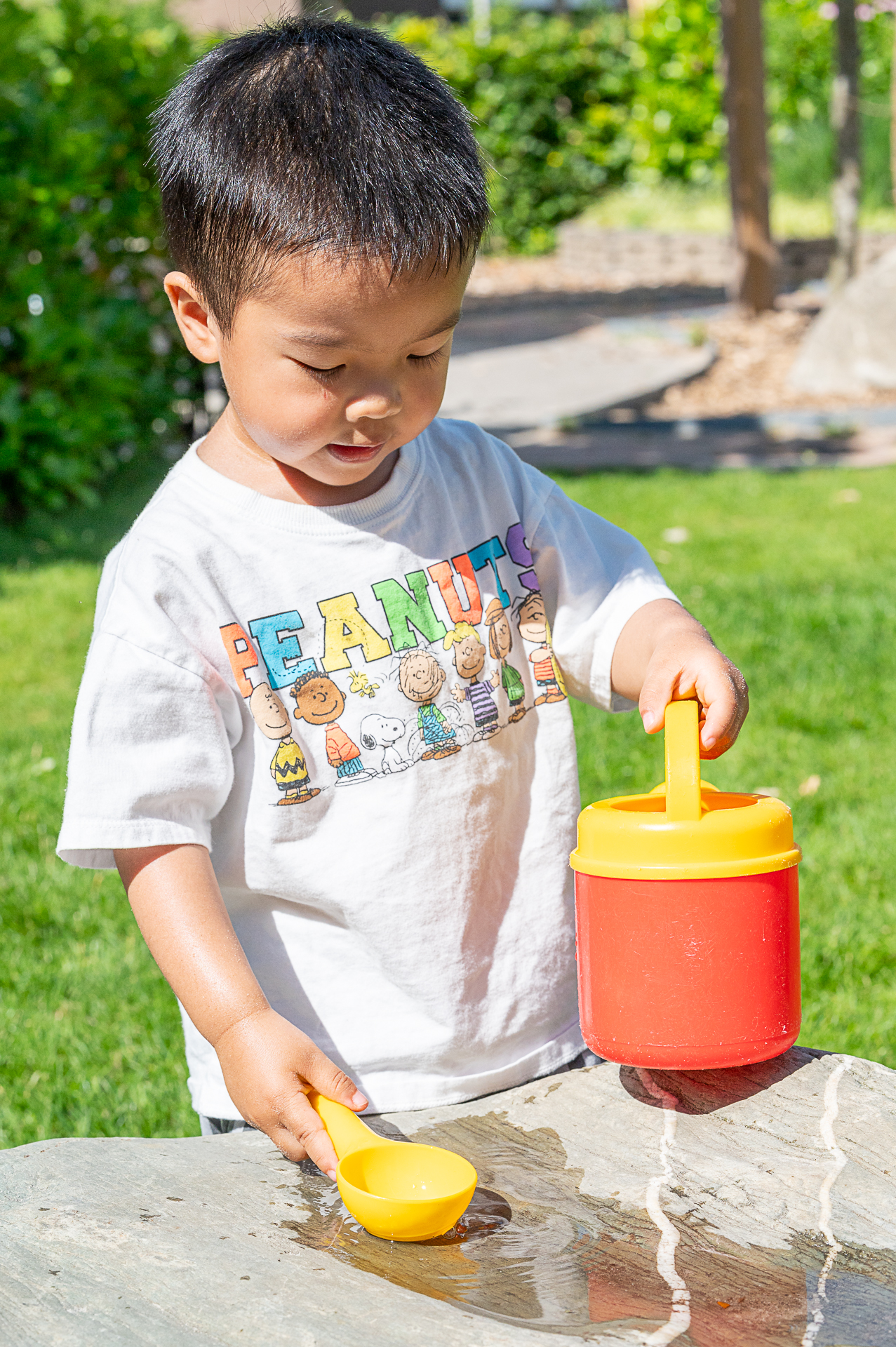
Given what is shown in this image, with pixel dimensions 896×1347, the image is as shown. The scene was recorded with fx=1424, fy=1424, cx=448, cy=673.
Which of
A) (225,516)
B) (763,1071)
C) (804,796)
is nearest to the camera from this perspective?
(763,1071)

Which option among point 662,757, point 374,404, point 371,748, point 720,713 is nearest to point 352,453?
point 374,404

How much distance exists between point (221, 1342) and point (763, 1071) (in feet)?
1.96

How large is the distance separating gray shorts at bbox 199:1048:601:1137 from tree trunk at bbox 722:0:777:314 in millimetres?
9256

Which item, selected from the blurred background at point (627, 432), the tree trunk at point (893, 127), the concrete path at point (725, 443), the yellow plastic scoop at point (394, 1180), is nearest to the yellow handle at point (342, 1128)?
the yellow plastic scoop at point (394, 1180)

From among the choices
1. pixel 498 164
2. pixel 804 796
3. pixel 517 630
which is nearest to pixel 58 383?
pixel 804 796

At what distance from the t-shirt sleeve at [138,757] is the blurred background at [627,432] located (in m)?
Result: 0.69

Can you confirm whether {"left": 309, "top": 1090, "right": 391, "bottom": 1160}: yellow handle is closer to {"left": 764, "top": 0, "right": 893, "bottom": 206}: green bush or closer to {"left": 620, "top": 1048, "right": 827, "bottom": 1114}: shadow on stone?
{"left": 620, "top": 1048, "right": 827, "bottom": 1114}: shadow on stone

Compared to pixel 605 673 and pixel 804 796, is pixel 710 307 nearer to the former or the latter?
pixel 804 796

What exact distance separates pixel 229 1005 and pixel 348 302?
2.12 ft

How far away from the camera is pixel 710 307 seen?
39.7 ft

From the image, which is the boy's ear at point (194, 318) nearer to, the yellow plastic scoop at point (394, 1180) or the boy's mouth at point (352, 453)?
the boy's mouth at point (352, 453)

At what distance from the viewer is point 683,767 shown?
4.05ft

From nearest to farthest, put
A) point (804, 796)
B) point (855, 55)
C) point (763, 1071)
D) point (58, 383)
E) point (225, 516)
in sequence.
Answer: point (763, 1071) → point (225, 516) → point (804, 796) → point (58, 383) → point (855, 55)

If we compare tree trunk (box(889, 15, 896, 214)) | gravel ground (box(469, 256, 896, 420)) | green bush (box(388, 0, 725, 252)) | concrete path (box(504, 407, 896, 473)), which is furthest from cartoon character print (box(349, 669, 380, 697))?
green bush (box(388, 0, 725, 252))
